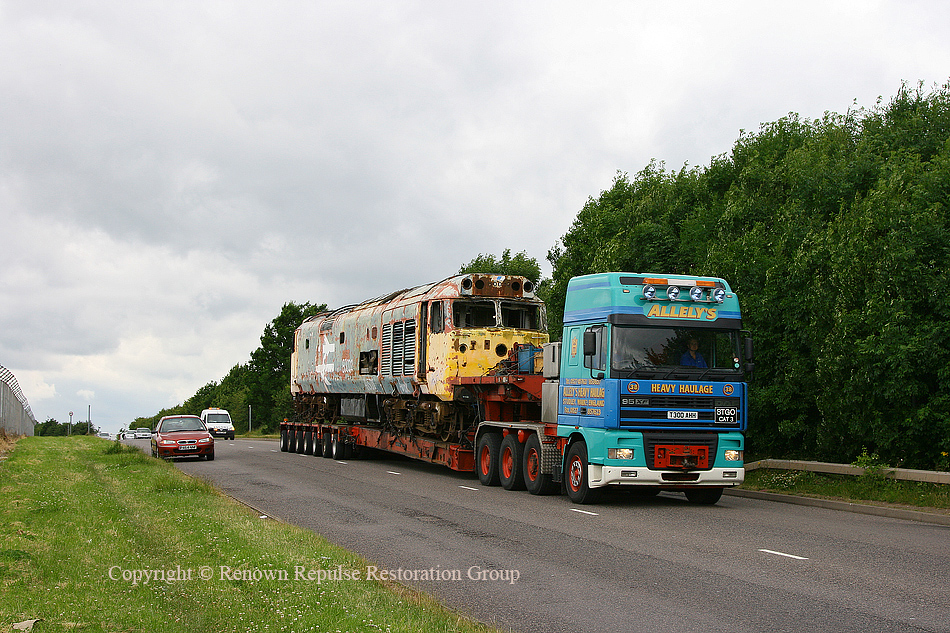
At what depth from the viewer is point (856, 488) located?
58.3 ft

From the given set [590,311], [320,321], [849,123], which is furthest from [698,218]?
[590,311]

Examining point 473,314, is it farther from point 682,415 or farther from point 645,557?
point 645,557

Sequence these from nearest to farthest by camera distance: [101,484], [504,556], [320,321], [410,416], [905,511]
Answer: [504,556], [905,511], [101,484], [410,416], [320,321]

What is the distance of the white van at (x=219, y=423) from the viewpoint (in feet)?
178

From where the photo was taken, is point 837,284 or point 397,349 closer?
point 837,284

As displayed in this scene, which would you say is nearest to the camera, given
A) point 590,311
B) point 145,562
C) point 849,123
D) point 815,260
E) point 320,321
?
point 145,562

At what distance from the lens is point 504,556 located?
1062 cm

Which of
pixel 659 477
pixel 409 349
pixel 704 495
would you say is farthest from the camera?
pixel 409 349

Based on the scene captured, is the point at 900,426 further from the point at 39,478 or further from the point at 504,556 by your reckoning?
the point at 39,478

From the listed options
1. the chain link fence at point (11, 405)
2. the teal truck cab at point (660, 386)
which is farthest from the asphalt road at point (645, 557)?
the chain link fence at point (11, 405)

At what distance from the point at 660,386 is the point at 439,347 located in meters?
7.37

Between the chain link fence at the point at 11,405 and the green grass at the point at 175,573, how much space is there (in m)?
22.9

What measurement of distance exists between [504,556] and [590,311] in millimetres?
6810

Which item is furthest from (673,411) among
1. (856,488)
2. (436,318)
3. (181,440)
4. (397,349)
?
(181,440)
